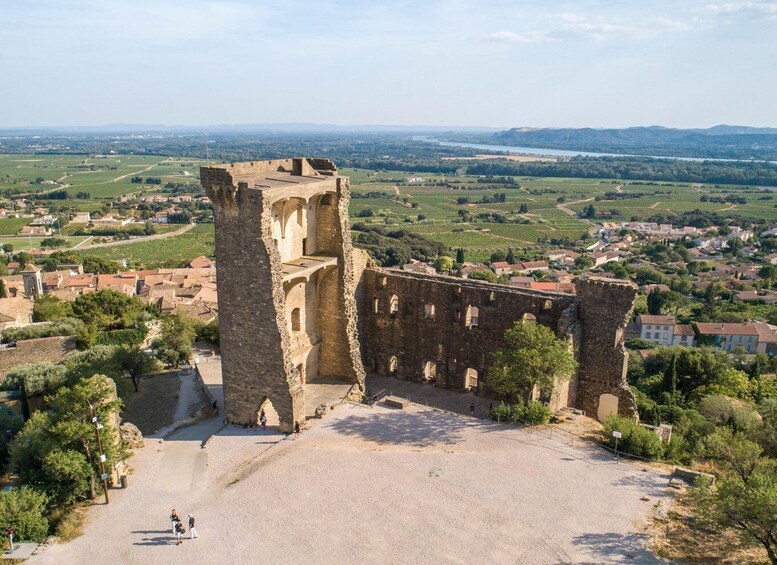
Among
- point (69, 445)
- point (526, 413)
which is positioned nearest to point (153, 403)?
point (69, 445)

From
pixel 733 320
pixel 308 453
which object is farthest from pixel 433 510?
pixel 733 320

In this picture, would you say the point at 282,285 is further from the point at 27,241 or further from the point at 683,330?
the point at 27,241

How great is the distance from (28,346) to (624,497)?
33499mm

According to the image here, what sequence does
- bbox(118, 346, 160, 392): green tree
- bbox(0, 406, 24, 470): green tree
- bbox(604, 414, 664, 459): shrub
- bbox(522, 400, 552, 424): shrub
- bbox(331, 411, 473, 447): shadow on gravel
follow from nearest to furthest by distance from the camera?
bbox(604, 414, 664, 459): shrub
bbox(331, 411, 473, 447): shadow on gravel
bbox(0, 406, 24, 470): green tree
bbox(522, 400, 552, 424): shrub
bbox(118, 346, 160, 392): green tree

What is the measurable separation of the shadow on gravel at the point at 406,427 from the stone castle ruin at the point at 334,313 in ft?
7.75

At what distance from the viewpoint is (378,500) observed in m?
19.3

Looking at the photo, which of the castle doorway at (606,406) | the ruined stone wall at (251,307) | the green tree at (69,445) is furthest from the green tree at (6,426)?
the castle doorway at (606,406)

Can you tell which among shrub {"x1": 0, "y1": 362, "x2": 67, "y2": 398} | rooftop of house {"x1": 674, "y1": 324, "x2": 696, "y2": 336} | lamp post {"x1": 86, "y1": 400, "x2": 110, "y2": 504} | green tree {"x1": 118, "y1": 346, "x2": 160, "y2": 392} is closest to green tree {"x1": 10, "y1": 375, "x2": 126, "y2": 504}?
lamp post {"x1": 86, "y1": 400, "x2": 110, "y2": 504}

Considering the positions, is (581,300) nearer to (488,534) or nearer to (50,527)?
(488,534)

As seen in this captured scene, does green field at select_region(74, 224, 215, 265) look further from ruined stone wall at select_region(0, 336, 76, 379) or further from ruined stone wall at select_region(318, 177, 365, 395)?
ruined stone wall at select_region(318, 177, 365, 395)

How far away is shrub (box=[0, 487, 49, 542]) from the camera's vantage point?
58.2ft

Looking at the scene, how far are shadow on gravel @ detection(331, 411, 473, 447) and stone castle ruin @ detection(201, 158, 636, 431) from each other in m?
2.36

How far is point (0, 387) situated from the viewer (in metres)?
29.1

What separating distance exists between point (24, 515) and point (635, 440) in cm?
1973
